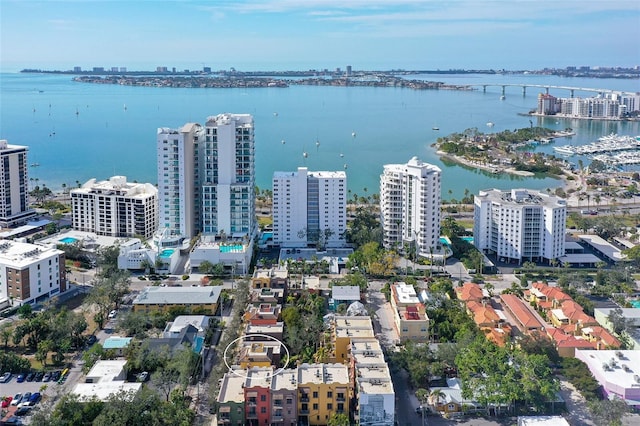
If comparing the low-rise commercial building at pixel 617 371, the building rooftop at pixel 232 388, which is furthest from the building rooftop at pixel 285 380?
the low-rise commercial building at pixel 617 371

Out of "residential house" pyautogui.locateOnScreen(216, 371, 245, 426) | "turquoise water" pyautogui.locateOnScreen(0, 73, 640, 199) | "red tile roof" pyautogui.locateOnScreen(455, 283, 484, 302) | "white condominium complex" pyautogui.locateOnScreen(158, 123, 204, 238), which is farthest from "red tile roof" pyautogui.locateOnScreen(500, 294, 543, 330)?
"turquoise water" pyautogui.locateOnScreen(0, 73, 640, 199)

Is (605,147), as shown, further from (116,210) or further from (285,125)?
(116,210)

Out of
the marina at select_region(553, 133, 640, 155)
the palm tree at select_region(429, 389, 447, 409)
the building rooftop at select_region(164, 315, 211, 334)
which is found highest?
the marina at select_region(553, 133, 640, 155)

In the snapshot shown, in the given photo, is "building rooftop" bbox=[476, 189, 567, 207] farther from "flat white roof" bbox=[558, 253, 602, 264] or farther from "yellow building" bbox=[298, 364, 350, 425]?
"yellow building" bbox=[298, 364, 350, 425]

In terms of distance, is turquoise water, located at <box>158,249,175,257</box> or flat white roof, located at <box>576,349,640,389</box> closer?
flat white roof, located at <box>576,349,640,389</box>

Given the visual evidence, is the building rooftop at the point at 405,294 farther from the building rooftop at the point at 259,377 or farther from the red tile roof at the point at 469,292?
the building rooftop at the point at 259,377

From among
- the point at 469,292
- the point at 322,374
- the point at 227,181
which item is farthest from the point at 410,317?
the point at 227,181

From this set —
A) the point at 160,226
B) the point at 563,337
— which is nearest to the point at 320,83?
the point at 160,226
